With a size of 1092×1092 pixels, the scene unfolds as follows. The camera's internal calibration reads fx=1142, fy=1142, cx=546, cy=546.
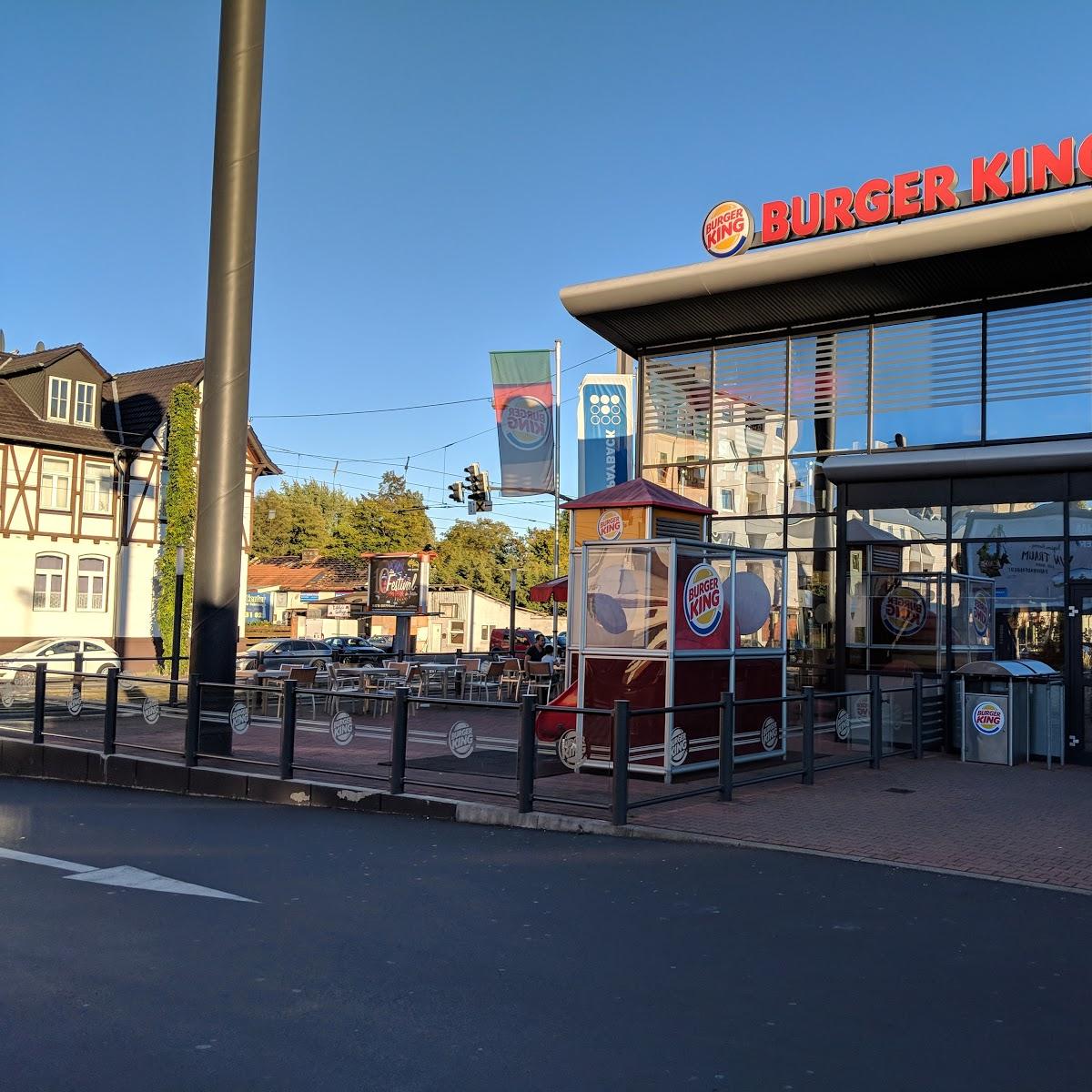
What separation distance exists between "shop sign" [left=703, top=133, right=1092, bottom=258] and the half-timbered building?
23908 millimetres

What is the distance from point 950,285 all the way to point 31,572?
3123cm

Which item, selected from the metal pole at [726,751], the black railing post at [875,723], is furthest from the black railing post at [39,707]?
the black railing post at [875,723]

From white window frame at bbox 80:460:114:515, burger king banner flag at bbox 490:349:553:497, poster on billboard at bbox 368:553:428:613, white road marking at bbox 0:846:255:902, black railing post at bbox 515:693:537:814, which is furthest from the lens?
white window frame at bbox 80:460:114:515

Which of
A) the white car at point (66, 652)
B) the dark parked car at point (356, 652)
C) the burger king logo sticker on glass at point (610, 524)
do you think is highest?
the burger king logo sticker on glass at point (610, 524)

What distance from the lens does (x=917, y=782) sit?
12.7 metres

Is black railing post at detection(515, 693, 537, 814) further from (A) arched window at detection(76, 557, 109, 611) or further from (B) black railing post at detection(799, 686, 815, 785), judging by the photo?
(A) arched window at detection(76, 557, 109, 611)

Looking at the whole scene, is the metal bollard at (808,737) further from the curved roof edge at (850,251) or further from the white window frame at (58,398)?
the white window frame at (58,398)

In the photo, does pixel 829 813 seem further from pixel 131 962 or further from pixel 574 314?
pixel 574 314

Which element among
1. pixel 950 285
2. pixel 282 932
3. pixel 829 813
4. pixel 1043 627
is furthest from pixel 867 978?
pixel 950 285

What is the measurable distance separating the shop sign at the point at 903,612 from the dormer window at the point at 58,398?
102 ft

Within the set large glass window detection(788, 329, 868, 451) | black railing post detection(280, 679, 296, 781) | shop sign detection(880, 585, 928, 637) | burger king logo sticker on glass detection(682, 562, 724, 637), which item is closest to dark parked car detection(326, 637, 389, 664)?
large glass window detection(788, 329, 868, 451)

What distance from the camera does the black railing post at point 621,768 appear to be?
9.64 m

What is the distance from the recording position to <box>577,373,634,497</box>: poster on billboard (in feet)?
71.5

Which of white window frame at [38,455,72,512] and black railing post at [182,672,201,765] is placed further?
white window frame at [38,455,72,512]
